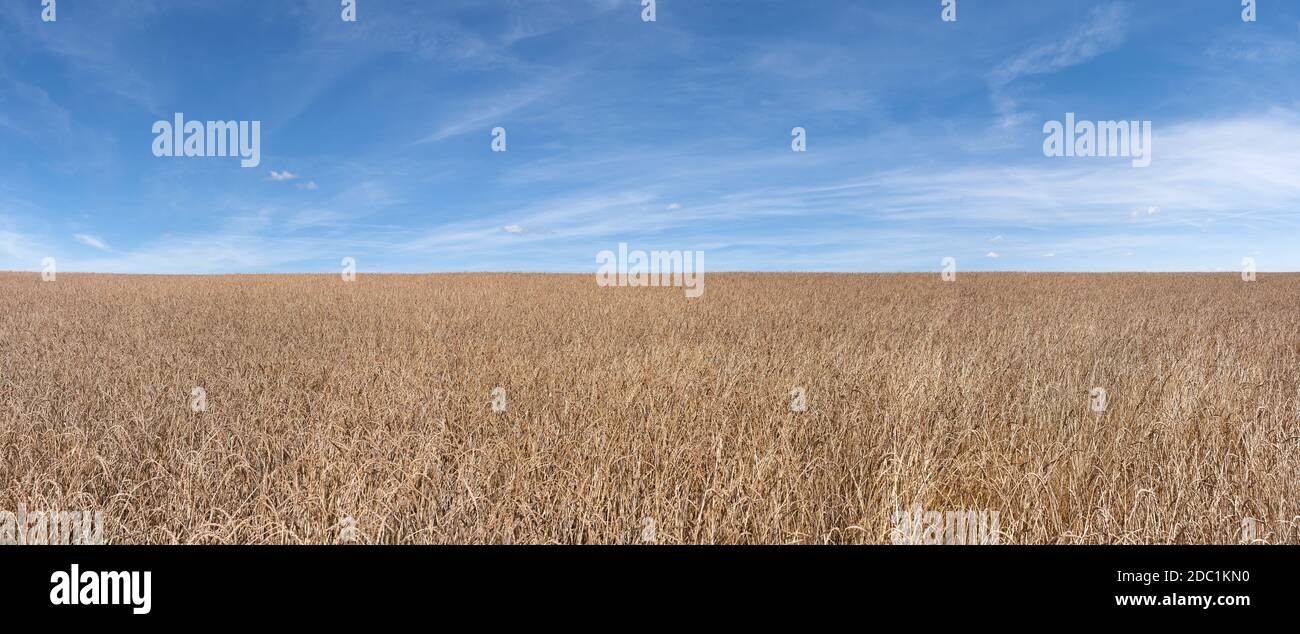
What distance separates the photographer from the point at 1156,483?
3.43m

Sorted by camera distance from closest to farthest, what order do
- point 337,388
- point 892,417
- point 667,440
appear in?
point 667,440
point 892,417
point 337,388

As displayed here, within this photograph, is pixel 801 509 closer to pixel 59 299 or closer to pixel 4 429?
pixel 4 429

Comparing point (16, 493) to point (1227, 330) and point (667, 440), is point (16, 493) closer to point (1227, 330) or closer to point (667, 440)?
point (667, 440)

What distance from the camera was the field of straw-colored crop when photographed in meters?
2.95

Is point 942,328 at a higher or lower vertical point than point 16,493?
higher

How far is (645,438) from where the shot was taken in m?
4.00

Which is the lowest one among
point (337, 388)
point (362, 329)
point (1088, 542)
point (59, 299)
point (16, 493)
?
point (1088, 542)

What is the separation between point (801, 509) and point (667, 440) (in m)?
1.23

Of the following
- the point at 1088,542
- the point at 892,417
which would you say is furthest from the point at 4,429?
the point at 1088,542

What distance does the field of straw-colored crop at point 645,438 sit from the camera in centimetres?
295

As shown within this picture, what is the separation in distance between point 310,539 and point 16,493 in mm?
1960

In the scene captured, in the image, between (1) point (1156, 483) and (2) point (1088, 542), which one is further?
(1) point (1156, 483)
